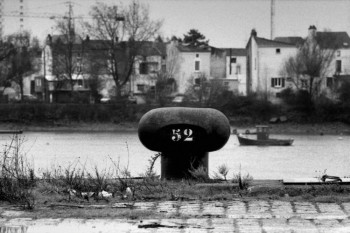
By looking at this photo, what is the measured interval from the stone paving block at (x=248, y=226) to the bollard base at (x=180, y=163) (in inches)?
192

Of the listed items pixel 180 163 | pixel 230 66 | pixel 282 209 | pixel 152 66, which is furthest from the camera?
pixel 230 66

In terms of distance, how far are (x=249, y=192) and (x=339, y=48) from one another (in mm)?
97050

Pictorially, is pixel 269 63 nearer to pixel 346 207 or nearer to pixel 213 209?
pixel 346 207

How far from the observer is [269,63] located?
103 metres

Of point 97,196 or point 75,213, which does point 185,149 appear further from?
point 75,213

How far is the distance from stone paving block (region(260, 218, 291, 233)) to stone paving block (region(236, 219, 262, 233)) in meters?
0.06

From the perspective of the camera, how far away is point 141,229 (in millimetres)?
7520

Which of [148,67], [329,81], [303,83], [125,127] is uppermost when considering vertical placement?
[148,67]

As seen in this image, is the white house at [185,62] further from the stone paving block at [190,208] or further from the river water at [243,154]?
the stone paving block at [190,208]

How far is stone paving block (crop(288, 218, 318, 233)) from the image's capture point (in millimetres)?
7430

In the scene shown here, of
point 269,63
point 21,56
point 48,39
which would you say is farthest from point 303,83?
point 48,39

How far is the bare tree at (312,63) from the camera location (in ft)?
314

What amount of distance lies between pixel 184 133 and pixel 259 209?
13.4 feet

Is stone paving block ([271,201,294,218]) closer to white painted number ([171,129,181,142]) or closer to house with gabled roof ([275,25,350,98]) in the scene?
white painted number ([171,129,181,142])
